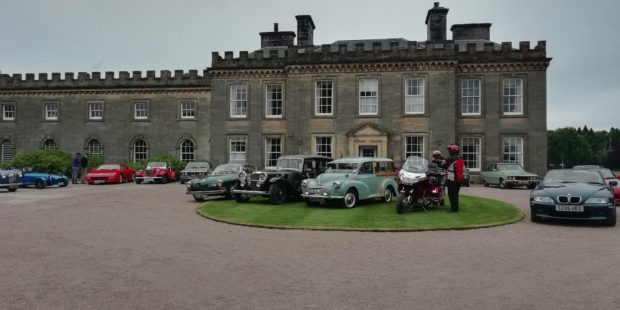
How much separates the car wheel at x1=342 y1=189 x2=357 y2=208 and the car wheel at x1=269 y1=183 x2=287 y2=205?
2.38 m

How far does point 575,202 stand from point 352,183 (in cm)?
600

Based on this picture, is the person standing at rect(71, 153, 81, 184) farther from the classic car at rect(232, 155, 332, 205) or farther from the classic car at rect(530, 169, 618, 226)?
the classic car at rect(530, 169, 618, 226)

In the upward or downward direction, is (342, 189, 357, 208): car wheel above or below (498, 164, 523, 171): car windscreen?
below

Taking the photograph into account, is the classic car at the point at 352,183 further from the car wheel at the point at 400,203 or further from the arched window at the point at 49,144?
the arched window at the point at 49,144

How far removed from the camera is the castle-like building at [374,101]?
2739 centimetres

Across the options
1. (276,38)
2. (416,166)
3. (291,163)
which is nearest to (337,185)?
(416,166)

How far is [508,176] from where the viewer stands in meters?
23.0

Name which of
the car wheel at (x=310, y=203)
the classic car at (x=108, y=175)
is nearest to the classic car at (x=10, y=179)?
the classic car at (x=108, y=175)

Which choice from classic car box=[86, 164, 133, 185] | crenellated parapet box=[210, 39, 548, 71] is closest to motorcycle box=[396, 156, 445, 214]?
crenellated parapet box=[210, 39, 548, 71]

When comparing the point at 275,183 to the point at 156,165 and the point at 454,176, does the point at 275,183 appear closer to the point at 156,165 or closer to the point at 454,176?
the point at 454,176

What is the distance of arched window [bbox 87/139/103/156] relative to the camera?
34000mm

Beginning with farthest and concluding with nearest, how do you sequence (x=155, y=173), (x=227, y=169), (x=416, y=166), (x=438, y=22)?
Answer: (x=438, y=22)
(x=155, y=173)
(x=227, y=169)
(x=416, y=166)

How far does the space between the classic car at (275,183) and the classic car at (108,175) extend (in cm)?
1388

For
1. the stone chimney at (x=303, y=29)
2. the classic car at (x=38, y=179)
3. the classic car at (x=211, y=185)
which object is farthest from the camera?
the stone chimney at (x=303, y=29)
